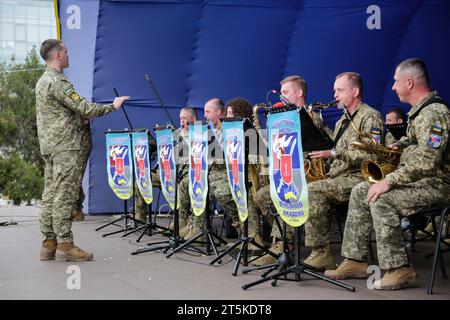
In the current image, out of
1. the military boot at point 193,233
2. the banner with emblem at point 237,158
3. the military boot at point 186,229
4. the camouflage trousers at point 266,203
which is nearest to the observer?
the banner with emblem at point 237,158

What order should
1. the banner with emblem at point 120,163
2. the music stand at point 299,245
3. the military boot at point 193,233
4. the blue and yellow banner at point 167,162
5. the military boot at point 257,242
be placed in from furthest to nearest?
1. the banner with emblem at point 120,163
2. the military boot at point 193,233
3. the blue and yellow banner at point 167,162
4. the military boot at point 257,242
5. the music stand at point 299,245

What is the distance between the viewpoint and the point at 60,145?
20.0ft

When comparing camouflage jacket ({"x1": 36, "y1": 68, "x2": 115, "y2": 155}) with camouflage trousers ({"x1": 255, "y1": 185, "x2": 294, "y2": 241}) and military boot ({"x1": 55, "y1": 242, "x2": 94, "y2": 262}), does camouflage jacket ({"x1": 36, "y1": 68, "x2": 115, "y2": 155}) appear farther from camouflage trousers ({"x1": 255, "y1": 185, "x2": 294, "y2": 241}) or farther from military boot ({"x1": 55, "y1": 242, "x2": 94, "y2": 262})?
camouflage trousers ({"x1": 255, "y1": 185, "x2": 294, "y2": 241})

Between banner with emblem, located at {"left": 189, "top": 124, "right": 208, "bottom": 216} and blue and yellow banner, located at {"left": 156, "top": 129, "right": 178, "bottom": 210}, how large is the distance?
0.59 m

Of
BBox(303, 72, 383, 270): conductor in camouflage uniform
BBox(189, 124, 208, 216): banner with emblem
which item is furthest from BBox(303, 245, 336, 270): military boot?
BBox(189, 124, 208, 216): banner with emblem

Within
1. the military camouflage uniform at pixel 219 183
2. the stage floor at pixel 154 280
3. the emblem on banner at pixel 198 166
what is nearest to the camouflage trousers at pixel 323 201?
the stage floor at pixel 154 280

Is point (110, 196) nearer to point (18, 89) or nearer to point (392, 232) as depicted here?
point (392, 232)

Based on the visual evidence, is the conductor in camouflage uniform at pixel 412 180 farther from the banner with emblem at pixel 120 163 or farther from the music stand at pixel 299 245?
the banner with emblem at pixel 120 163

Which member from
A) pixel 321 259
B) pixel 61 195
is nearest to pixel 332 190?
pixel 321 259

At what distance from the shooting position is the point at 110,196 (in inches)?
435

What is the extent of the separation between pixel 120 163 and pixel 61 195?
211 centimetres

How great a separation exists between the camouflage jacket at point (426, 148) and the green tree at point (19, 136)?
38.2 m

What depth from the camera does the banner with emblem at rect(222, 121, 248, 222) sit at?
17.0ft

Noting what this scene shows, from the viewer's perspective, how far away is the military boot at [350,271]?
494 cm
